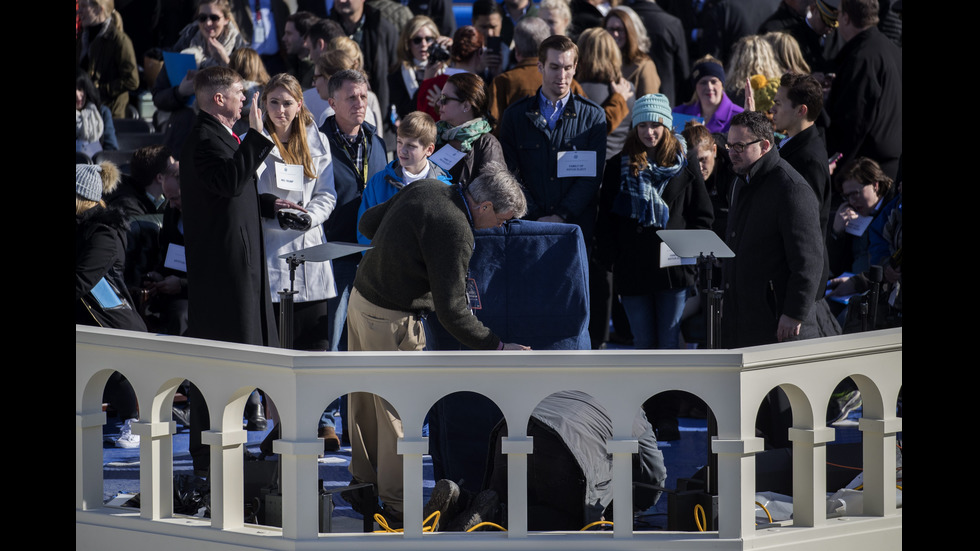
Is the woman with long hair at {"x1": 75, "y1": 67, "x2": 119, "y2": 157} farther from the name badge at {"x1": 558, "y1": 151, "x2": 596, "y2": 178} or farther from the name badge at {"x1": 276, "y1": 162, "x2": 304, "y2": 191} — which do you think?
the name badge at {"x1": 558, "y1": 151, "x2": 596, "y2": 178}

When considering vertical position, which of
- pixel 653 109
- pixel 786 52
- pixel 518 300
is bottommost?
pixel 518 300

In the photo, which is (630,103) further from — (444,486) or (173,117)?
(444,486)

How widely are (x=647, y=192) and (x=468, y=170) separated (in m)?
0.97

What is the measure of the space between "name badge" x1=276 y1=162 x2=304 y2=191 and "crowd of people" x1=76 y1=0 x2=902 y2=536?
0.01 meters

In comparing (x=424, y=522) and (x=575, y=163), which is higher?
(x=575, y=163)

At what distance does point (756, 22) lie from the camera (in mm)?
9539

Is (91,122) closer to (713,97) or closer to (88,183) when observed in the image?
(88,183)

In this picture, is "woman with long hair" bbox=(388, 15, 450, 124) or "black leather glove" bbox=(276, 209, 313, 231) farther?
"woman with long hair" bbox=(388, 15, 450, 124)

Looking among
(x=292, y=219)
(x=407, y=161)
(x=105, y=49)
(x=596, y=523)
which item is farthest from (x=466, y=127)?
(x=105, y=49)

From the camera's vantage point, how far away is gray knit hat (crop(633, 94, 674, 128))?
652cm

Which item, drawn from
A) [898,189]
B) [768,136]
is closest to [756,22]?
[898,189]

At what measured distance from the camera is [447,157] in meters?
6.44

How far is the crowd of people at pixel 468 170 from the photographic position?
518 centimetres

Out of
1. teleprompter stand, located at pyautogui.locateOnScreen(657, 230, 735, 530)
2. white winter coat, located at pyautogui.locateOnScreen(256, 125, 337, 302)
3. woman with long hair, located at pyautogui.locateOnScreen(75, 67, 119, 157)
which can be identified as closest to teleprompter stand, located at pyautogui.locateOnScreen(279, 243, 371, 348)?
teleprompter stand, located at pyautogui.locateOnScreen(657, 230, 735, 530)
